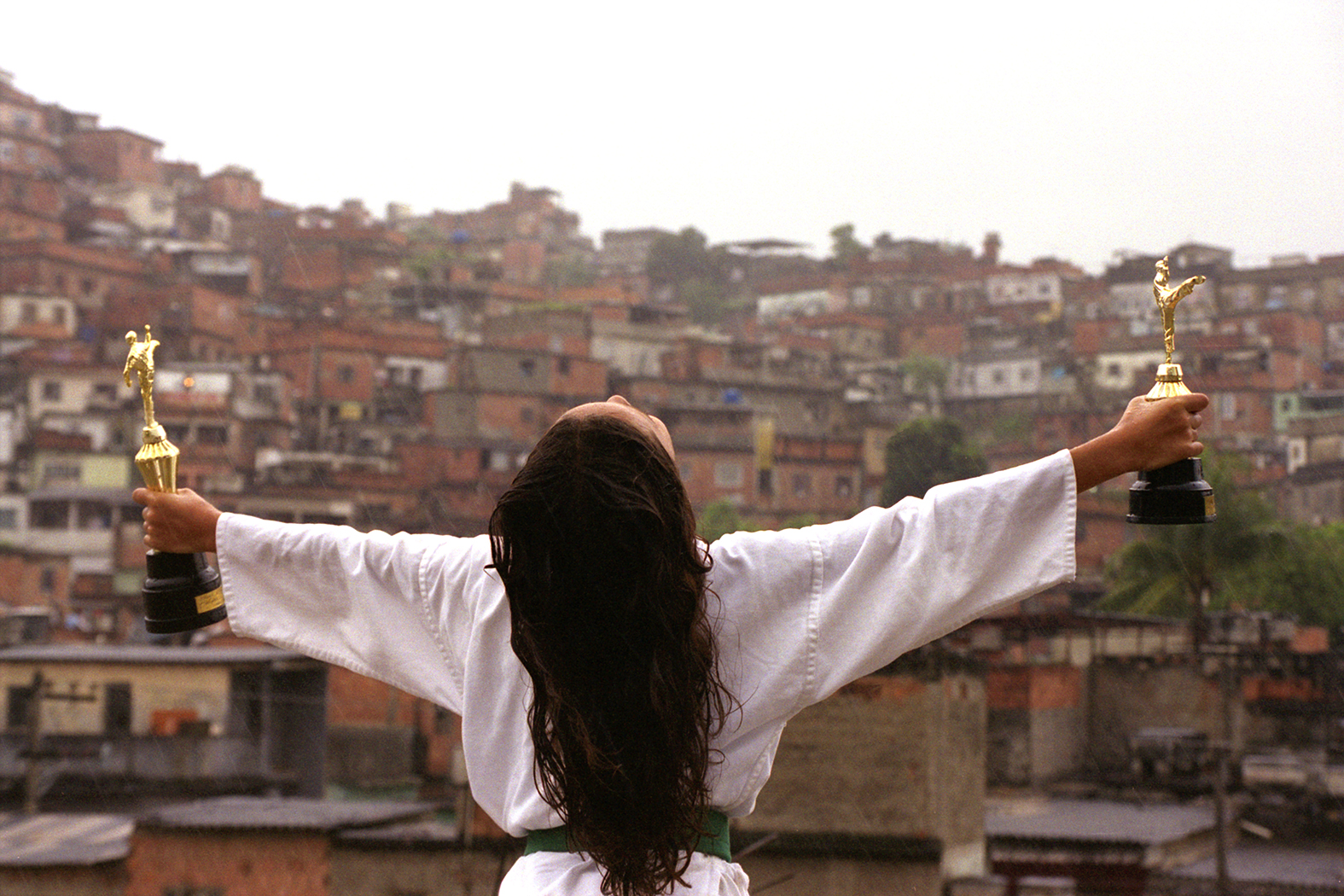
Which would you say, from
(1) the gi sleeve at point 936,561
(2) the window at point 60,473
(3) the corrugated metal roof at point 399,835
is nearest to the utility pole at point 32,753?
(3) the corrugated metal roof at point 399,835

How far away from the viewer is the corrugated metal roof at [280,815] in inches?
478

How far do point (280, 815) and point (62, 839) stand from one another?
5434 mm

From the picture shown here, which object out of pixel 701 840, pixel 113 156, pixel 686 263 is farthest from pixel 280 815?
pixel 686 263

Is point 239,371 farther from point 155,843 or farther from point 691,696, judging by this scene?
point 691,696

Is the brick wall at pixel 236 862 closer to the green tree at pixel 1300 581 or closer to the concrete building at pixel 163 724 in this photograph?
the concrete building at pixel 163 724

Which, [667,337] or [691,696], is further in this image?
[667,337]

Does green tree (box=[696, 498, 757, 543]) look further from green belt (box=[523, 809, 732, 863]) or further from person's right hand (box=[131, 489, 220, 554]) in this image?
green belt (box=[523, 809, 732, 863])

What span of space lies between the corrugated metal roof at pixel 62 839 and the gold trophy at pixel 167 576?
10.9m

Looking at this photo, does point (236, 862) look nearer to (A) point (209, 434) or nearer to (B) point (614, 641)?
(B) point (614, 641)

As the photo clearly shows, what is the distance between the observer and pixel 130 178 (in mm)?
59969

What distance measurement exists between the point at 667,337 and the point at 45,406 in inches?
746

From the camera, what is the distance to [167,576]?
256 cm

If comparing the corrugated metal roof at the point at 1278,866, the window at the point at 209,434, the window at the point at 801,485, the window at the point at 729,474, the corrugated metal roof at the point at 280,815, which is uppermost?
the window at the point at 209,434

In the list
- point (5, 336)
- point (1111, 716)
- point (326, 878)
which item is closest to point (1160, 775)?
point (1111, 716)
